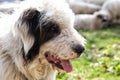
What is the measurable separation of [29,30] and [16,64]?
0.46 metres

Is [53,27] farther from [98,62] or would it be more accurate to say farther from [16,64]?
[98,62]

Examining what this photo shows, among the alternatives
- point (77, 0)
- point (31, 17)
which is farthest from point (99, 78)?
point (77, 0)

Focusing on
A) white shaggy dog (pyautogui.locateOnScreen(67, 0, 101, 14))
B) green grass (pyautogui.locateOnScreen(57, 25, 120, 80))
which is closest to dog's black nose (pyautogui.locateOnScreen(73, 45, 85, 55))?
green grass (pyautogui.locateOnScreen(57, 25, 120, 80))

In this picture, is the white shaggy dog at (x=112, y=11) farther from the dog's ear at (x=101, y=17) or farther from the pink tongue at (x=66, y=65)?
the pink tongue at (x=66, y=65)

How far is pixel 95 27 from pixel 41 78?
30.2 feet

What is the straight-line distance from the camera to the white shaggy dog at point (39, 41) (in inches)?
169

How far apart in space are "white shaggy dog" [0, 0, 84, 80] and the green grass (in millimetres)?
2154

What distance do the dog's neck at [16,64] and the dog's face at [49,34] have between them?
108 mm

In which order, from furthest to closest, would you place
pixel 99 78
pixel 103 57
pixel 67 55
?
pixel 103 57, pixel 99 78, pixel 67 55

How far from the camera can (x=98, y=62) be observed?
790cm

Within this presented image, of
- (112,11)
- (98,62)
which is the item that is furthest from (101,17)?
(98,62)

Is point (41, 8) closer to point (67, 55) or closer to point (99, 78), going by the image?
point (67, 55)

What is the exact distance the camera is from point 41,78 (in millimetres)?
4625

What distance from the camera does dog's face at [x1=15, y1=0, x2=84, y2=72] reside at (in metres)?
4.27
